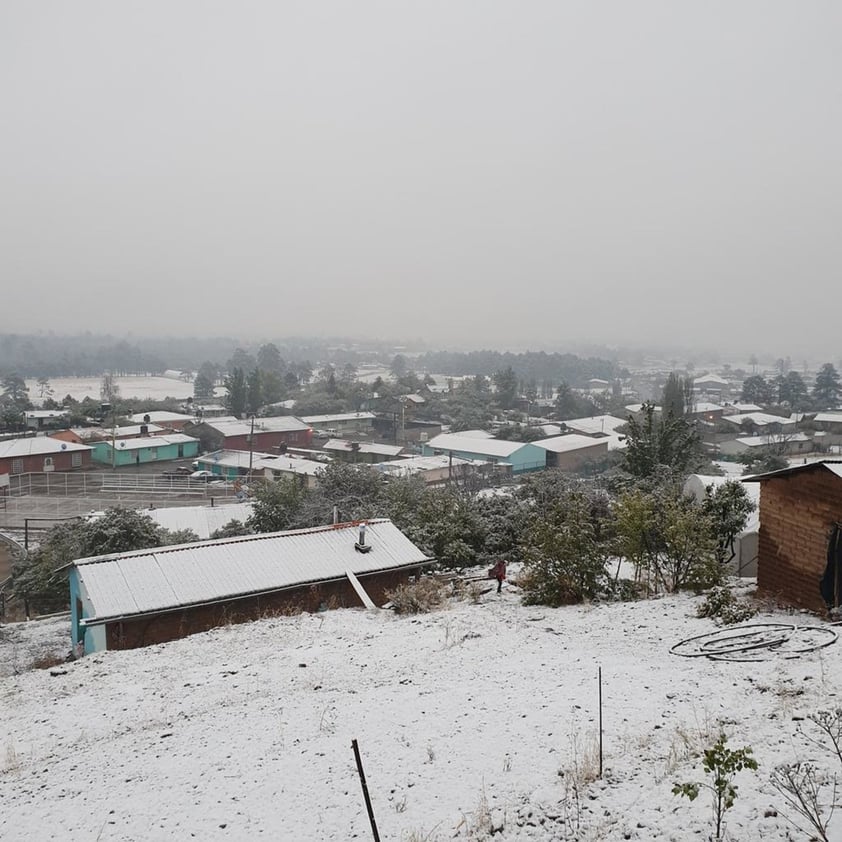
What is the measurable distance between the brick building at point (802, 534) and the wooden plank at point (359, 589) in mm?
5642

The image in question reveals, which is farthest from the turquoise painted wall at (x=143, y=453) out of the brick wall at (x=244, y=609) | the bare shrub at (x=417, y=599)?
the bare shrub at (x=417, y=599)

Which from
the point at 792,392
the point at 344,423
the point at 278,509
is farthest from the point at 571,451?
the point at 792,392

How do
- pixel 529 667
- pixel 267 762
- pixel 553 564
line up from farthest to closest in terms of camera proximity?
pixel 553 564
pixel 529 667
pixel 267 762

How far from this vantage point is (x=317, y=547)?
11711 mm

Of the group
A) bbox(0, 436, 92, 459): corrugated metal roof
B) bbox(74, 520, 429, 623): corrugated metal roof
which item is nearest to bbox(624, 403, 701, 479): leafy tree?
bbox(74, 520, 429, 623): corrugated metal roof

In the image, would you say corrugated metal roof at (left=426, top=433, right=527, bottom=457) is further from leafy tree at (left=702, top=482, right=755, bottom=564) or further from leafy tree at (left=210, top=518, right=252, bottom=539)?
leafy tree at (left=702, top=482, right=755, bottom=564)

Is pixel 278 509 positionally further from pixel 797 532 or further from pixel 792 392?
pixel 792 392

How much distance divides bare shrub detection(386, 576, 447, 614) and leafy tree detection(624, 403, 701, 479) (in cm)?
1196

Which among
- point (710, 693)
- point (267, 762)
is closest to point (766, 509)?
point (710, 693)

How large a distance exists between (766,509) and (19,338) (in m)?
228

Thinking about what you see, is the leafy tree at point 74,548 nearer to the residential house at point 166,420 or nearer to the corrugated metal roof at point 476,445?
the corrugated metal roof at point 476,445

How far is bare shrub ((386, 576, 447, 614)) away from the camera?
1001 centimetres

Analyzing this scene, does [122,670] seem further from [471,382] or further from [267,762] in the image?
[471,382]

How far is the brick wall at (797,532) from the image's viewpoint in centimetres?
762
